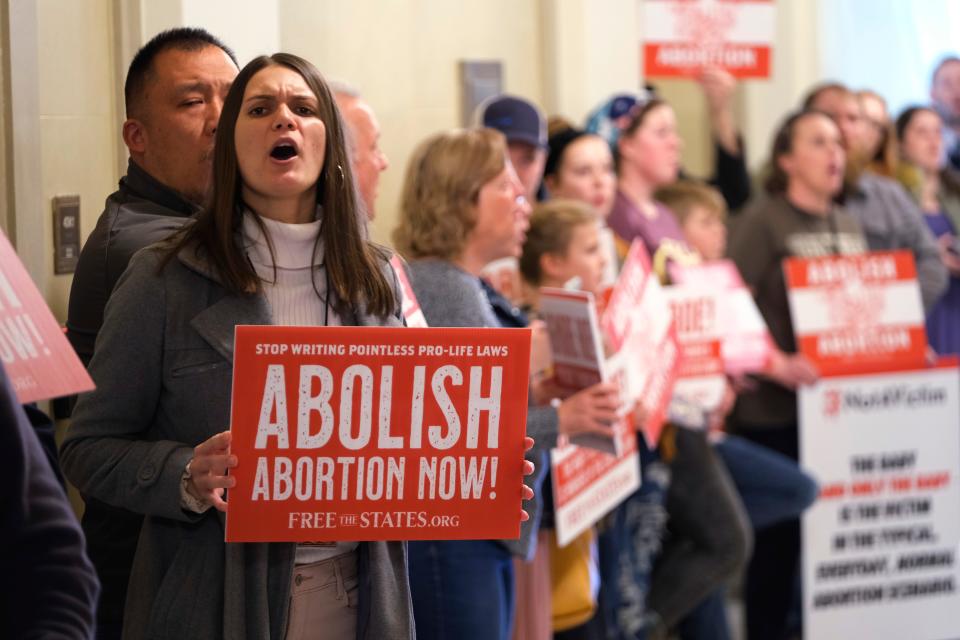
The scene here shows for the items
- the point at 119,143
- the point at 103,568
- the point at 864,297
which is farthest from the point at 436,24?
the point at 103,568

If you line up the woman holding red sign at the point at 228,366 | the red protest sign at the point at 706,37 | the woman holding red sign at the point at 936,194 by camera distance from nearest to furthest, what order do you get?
the woman holding red sign at the point at 228,366 < the red protest sign at the point at 706,37 < the woman holding red sign at the point at 936,194

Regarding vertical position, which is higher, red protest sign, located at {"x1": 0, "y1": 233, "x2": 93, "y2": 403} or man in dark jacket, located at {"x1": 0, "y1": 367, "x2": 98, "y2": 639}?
red protest sign, located at {"x1": 0, "y1": 233, "x2": 93, "y2": 403}

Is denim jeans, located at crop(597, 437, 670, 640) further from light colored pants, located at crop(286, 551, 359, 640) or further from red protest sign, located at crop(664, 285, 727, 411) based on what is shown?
light colored pants, located at crop(286, 551, 359, 640)

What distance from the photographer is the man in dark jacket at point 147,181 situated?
2.71 m

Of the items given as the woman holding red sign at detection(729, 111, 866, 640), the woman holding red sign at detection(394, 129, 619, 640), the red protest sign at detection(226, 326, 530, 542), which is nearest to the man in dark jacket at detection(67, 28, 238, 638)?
the red protest sign at detection(226, 326, 530, 542)

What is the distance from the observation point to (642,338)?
4.32m

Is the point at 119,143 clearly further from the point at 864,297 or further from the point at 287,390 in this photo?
the point at 864,297

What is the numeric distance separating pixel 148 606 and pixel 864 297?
3919 mm

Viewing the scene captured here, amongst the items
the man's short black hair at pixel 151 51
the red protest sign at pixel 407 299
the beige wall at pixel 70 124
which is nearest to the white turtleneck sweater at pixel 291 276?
the red protest sign at pixel 407 299

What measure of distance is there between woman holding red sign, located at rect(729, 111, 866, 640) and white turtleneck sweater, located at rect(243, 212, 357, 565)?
138 inches

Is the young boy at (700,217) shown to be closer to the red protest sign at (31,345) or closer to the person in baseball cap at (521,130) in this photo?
the person in baseball cap at (521,130)

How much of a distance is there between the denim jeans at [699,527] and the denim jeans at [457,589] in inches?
71.8

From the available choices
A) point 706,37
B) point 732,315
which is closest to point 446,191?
point 732,315

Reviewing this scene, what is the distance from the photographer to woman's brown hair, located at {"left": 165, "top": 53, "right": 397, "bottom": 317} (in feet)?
7.99
